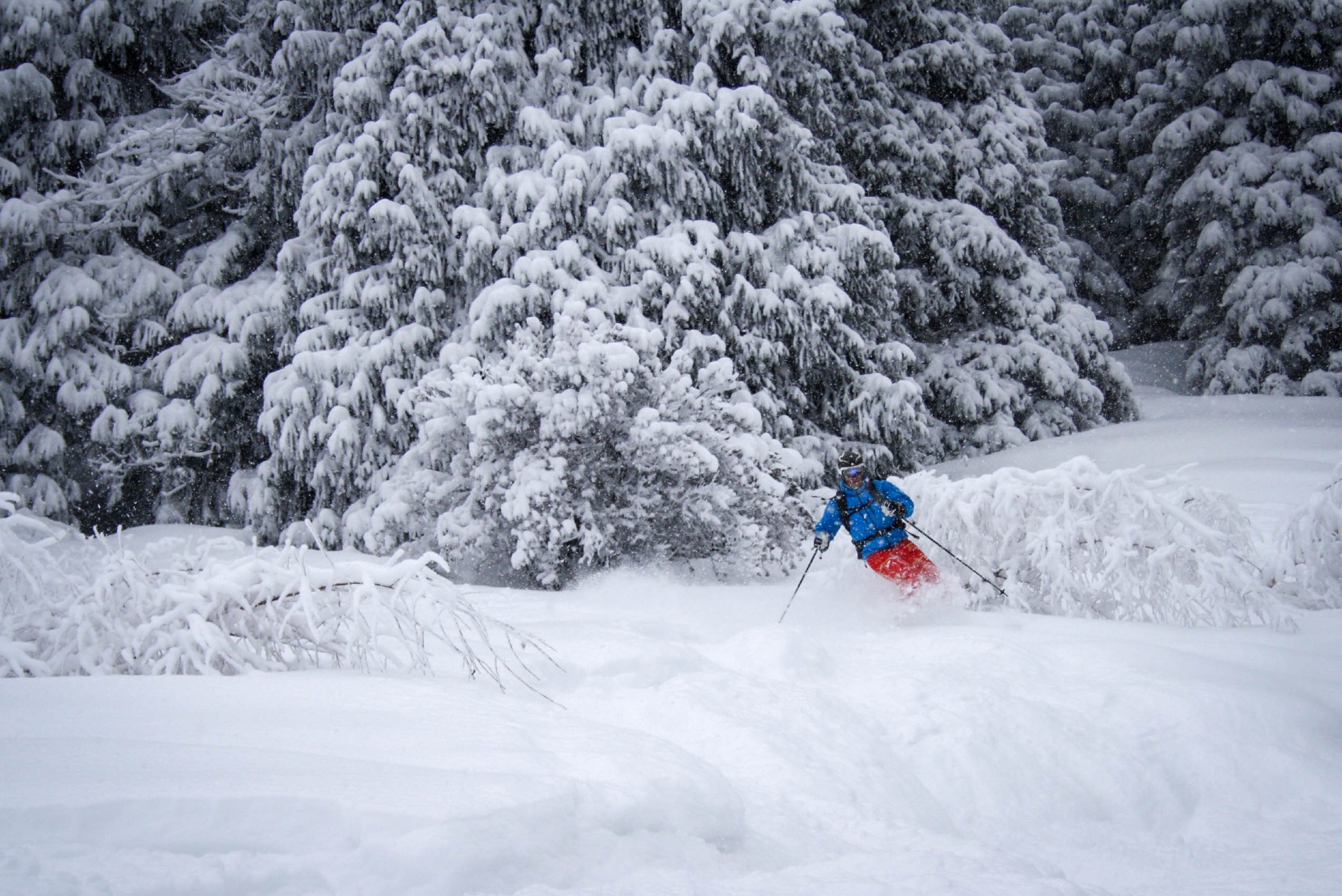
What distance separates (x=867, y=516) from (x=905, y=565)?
0.54m

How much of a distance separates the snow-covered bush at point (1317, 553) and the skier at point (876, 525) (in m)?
2.50

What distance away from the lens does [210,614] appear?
11.7ft

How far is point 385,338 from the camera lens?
10891mm

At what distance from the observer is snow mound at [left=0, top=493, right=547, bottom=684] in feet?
11.1

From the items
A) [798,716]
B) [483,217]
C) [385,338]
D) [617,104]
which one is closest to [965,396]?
[617,104]

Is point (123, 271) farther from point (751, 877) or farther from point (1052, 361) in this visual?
point (1052, 361)

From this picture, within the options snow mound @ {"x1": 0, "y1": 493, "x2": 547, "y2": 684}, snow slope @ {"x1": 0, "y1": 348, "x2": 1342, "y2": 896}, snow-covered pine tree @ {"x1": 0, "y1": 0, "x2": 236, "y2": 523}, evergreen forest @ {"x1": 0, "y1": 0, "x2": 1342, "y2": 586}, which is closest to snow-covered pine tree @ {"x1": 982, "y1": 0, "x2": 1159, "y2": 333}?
evergreen forest @ {"x1": 0, "y1": 0, "x2": 1342, "y2": 586}

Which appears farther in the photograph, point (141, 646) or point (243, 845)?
point (141, 646)

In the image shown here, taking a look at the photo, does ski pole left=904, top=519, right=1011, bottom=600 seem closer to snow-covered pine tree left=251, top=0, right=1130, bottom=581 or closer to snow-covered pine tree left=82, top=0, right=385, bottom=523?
snow-covered pine tree left=251, top=0, right=1130, bottom=581

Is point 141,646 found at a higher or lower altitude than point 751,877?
lower

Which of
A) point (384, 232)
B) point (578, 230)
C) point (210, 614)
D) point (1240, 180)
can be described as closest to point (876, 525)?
point (210, 614)

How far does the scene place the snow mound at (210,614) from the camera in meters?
3.39

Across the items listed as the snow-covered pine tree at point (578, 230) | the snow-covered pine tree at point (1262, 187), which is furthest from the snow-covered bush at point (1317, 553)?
the snow-covered pine tree at point (1262, 187)

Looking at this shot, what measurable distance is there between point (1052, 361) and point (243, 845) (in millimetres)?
15289
